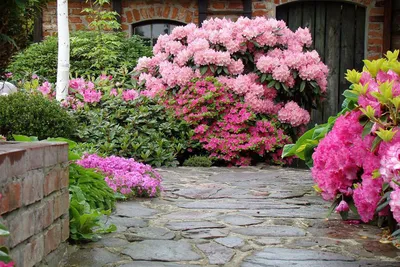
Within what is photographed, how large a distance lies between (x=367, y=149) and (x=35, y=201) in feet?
6.56

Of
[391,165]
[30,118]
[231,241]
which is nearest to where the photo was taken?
[391,165]

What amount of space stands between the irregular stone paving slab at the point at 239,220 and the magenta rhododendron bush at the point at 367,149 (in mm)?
504

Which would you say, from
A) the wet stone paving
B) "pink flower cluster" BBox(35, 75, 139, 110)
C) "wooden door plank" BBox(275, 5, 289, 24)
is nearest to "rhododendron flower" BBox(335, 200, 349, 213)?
the wet stone paving

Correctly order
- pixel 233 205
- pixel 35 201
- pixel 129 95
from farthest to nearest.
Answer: pixel 129 95 → pixel 233 205 → pixel 35 201

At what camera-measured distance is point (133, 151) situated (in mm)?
6922

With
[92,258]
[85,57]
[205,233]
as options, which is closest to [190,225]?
[205,233]

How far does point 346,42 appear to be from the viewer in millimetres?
10398

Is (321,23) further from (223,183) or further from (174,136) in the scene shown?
(223,183)

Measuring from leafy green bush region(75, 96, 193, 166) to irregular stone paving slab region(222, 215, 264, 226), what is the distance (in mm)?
2914

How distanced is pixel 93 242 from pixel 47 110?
3.36m

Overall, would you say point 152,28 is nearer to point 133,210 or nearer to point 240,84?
point 240,84

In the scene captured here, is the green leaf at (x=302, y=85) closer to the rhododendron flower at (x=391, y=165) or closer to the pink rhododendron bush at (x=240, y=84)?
the pink rhododendron bush at (x=240, y=84)

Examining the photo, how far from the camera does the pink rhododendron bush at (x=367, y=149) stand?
320 cm

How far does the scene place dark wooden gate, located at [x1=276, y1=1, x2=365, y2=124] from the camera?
33.9ft
